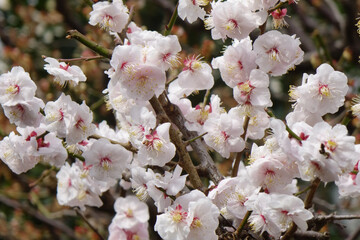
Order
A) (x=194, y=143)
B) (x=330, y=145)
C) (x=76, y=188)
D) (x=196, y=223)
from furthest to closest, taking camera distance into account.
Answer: (x=76, y=188)
(x=194, y=143)
(x=196, y=223)
(x=330, y=145)

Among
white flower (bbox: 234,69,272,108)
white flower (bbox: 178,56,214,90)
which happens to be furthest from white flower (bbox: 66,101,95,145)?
white flower (bbox: 234,69,272,108)

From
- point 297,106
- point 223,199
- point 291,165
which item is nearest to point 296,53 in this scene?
point 297,106

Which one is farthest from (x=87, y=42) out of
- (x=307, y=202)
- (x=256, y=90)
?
(x=307, y=202)

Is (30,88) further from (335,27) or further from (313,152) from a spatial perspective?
(335,27)

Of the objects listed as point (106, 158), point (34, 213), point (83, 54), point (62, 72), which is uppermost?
point (62, 72)

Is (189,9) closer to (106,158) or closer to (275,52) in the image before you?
(275,52)

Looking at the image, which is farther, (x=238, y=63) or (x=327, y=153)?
(x=238, y=63)

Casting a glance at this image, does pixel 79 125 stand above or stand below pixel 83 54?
above
